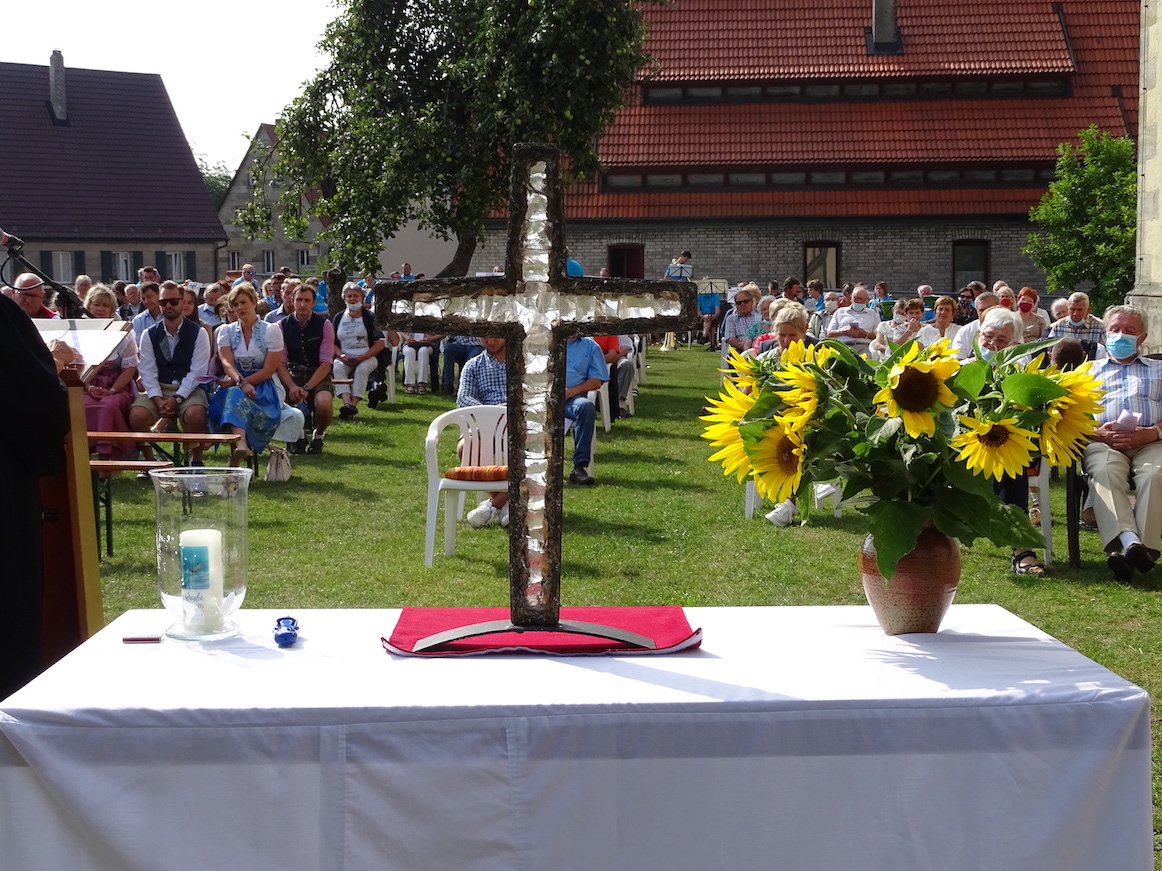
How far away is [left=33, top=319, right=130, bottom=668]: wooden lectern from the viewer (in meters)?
3.89

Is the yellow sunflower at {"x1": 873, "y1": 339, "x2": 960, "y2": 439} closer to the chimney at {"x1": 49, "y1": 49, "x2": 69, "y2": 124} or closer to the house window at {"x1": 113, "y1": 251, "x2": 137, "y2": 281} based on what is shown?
the house window at {"x1": 113, "y1": 251, "x2": 137, "y2": 281}

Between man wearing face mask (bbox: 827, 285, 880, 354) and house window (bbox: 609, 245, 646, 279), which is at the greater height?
house window (bbox: 609, 245, 646, 279)

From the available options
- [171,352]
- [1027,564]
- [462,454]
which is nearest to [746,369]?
[1027,564]

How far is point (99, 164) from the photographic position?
173ft

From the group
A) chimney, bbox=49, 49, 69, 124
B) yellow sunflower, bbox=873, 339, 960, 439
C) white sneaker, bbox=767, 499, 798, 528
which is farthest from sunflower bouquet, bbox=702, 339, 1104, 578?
chimney, bbox=49, 49, 69, 124

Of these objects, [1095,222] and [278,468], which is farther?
[1095,222]

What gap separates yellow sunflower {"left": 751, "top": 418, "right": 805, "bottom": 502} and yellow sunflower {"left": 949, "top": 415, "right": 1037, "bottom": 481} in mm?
344

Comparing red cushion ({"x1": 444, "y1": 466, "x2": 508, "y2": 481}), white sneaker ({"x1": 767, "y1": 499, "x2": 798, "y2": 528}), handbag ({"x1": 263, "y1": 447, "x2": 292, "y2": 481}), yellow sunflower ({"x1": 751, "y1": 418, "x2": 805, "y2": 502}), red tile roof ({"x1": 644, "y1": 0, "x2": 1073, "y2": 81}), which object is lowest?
white sneaker ({"x1": 767, "y1": 499, "x2": 798, "y2": 528})

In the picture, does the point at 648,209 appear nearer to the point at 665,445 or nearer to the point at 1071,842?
the point at 665,445

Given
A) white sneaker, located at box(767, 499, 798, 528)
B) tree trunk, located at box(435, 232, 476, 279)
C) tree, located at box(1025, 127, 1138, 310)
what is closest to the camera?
white sneaker, located at box(767, 499, 798, 528)

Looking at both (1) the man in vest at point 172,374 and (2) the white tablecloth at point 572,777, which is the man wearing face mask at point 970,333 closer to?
(1) the man in vest at point 172,374

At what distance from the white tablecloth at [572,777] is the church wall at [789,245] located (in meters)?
36.1

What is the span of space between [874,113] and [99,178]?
3092cm

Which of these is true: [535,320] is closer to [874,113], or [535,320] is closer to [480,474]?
[480,474]
